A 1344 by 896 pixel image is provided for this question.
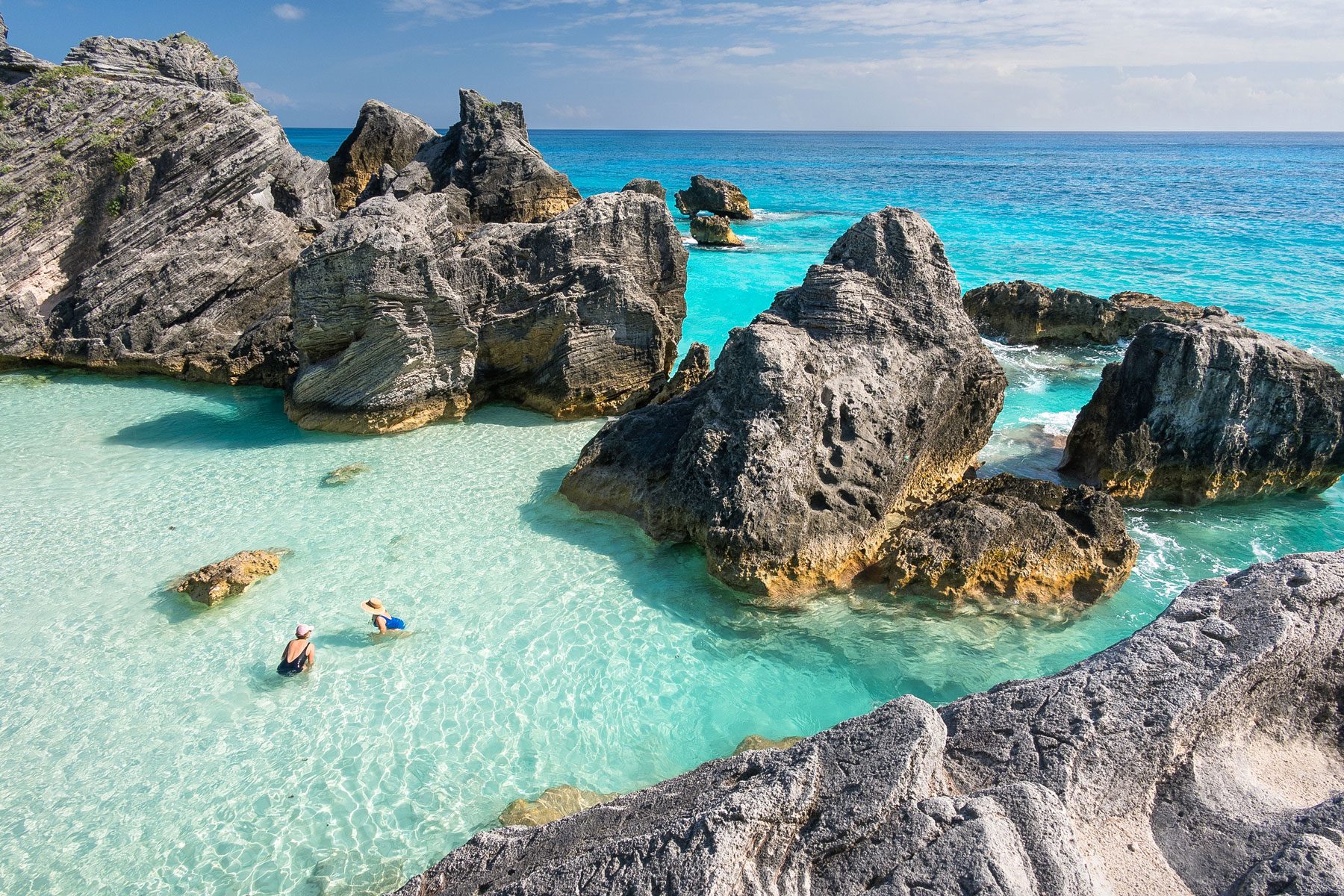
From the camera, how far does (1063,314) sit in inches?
845

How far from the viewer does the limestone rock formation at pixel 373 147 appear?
2834cm

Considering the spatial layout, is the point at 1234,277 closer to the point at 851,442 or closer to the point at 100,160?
the point at 851,442

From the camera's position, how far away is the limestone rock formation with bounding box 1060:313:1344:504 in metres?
12.0

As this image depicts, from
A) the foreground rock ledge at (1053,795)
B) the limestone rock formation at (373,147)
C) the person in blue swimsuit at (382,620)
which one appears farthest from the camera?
the limestone rock formation at (373,147)

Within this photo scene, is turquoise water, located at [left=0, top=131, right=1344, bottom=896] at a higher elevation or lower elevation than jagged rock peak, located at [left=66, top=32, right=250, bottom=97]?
lower

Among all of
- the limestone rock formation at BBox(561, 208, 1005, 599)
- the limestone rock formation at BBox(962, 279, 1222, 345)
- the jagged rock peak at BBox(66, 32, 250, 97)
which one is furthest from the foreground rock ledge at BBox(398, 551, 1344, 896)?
the jagged rock peak at BBox(66, 32, 250, 97)

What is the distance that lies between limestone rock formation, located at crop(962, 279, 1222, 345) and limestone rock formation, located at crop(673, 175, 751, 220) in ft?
86.6

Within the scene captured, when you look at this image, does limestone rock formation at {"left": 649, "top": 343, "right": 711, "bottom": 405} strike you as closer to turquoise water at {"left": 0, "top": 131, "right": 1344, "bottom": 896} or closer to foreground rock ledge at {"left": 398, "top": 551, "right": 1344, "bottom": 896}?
turquoise water at {"left": 0, "top": 131, "right": 1344, "bottom": 896}

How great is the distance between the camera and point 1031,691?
5133 mm

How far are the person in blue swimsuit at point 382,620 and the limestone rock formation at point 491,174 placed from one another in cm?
1469

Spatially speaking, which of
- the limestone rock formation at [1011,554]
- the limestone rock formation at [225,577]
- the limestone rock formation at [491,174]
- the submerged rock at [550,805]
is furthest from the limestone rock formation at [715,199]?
the submerged rock at [550,805]

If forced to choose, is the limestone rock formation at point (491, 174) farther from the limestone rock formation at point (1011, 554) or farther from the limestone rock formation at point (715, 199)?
the limestone rock formation at point (715, 199)

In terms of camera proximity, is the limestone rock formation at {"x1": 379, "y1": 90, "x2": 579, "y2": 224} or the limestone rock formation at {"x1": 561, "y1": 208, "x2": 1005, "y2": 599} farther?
the limestone rock formation at {"x1": 379, "y1": 90, "x2": 579, "y2": 224}

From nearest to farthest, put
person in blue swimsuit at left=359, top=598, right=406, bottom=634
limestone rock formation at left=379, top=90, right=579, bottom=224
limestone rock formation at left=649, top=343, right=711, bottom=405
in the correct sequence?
person in blue swimsuit at left=359, top=598, right=406, bottom=634
limestone rock formation at left=649, top=343, right=711, bottom=405
limestone rock formation at left=379, top=90, right=579, bottom=224
